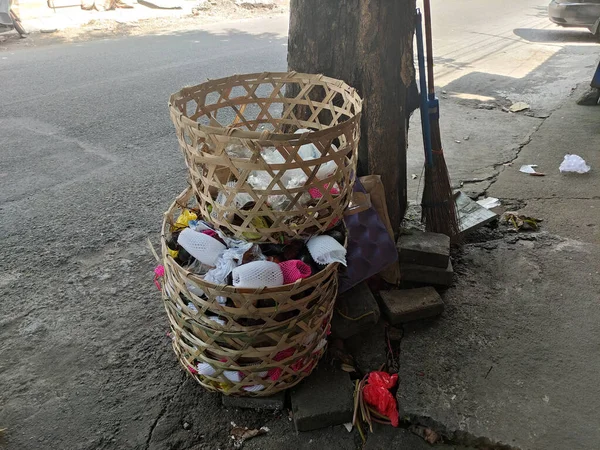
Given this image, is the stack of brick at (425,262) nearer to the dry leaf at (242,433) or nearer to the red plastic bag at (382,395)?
the red plastic bag at (382,395)

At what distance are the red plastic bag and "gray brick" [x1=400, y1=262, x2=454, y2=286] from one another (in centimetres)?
60

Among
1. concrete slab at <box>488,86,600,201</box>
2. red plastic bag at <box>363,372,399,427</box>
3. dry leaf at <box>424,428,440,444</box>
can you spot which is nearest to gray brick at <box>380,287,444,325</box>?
red plastic bag at <box>363,372,399,427</box>

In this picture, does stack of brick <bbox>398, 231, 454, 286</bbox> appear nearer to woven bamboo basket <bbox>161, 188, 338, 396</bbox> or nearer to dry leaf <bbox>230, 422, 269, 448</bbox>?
woven bamboo basket <bbox>161, 188, 338, 396</bbox>

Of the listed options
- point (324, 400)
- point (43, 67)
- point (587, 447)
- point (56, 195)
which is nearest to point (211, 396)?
point (324, 400)

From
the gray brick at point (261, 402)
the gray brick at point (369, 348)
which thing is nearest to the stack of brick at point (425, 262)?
the gray brick at point (369, 348)

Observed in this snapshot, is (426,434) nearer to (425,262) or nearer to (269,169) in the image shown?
(425,262)

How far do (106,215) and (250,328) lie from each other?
1.99 metres

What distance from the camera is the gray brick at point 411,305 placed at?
7.47 feet

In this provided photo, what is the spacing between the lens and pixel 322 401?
1915 millimetres

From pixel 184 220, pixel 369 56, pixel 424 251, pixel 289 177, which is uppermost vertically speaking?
pixel 369 56

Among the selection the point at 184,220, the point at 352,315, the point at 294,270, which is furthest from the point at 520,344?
the point at 184,220

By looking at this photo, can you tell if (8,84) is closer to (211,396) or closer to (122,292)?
(122,292)

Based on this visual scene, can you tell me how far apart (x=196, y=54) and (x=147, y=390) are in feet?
22.4

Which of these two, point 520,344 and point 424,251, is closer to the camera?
point 520,344
